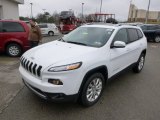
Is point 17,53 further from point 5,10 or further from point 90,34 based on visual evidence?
point 5,10

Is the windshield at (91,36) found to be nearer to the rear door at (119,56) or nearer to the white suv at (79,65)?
the white suv at (79,65)

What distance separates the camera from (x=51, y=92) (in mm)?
2912

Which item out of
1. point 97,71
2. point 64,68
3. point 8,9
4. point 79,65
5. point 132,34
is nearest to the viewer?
point 64,68

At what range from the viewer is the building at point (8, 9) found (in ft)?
54.9

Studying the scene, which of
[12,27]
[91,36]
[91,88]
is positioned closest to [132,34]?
[91,36]

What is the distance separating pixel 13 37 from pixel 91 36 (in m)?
4.87

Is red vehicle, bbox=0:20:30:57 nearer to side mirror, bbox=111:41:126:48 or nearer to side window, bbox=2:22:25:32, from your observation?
side window, bbox=2:22:25:32

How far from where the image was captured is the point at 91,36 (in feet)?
13.8

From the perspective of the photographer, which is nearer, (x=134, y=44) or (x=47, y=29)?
(x=134, y=44)

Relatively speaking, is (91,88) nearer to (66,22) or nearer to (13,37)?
(13,37)

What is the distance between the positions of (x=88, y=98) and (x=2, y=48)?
580 cm

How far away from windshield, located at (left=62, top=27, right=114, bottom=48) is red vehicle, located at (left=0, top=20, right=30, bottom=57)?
395 centimetres

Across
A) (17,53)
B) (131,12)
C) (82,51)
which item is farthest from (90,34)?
(131,12)

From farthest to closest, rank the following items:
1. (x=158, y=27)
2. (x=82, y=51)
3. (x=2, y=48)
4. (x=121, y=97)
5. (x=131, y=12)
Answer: (x=131, y=12) → (x=158, y=27) → (x=2, y=48) → (x=121, y=97) → (x=82, y=51)
